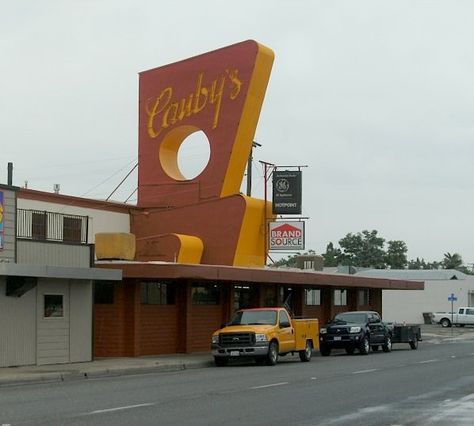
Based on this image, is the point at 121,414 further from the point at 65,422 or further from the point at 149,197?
the point at 149,197

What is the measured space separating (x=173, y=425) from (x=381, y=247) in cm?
15023

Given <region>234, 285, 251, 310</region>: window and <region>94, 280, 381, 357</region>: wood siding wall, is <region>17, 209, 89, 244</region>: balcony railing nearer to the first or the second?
<region>94, 280, 381, 357</region>: wood siding wall

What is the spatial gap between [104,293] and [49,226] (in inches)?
144

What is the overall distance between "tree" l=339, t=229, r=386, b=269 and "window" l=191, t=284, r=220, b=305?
119m

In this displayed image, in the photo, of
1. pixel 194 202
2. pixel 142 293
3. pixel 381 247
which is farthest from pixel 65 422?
pixel 381 247

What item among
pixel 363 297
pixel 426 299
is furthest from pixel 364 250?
pixel 363 297

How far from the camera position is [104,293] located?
108 ft

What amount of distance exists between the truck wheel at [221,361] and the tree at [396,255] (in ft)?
428

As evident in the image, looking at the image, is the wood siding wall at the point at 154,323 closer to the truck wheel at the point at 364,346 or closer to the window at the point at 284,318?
the window at the point at 284,318

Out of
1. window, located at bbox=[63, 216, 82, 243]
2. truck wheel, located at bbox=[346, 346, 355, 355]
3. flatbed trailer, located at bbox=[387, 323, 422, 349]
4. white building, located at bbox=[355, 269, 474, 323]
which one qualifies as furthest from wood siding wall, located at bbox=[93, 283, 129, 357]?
white building, located at bbox=[355, 269, 474, 323]

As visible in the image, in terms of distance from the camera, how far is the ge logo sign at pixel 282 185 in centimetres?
4116

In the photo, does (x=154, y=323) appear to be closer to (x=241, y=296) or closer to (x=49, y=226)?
(x=49, y=226)

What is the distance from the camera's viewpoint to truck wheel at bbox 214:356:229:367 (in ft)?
97.2

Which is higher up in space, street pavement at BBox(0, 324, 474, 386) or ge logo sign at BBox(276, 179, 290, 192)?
ge logo sign at BBox(276, 179, 290, 192)
